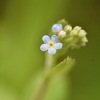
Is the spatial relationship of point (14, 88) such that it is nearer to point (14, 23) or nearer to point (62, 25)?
point (14, 23)

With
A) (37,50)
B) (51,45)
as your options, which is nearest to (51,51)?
(51,45)

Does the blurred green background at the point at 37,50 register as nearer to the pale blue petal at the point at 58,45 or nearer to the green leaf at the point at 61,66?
the green leaf at the point at 61,66

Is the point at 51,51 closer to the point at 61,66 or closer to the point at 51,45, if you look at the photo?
the point at 51,45

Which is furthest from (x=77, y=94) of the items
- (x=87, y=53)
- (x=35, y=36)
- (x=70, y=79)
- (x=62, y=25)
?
(x=62, y=25)

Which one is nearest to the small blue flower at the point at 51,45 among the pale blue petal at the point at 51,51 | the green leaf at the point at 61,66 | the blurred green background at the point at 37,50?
the pale blue petal at the point at 51,51

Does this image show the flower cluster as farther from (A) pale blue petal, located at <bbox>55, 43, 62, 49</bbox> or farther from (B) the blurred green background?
(B) the blurred green background

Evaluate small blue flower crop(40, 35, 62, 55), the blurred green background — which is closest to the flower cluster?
small blue flower crop(40, 35, 62, 55)

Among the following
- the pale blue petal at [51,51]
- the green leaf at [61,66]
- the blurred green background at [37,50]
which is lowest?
the pale blue petal at [51,51]
